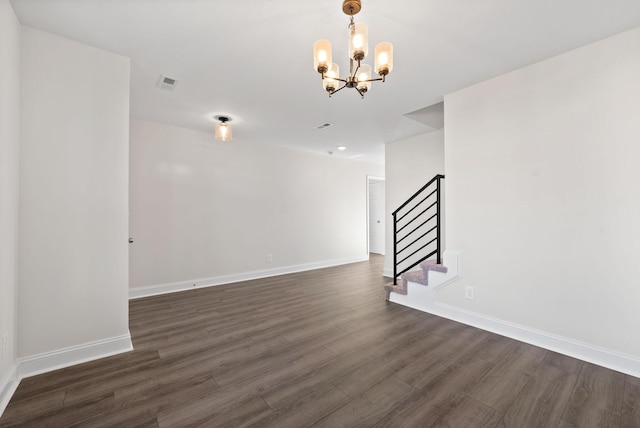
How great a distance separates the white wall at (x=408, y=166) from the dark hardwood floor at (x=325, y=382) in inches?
94.4

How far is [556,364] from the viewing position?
2127mm

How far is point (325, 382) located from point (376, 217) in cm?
640

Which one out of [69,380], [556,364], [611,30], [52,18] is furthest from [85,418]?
[611,30]

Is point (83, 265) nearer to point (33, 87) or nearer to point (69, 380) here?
point (69, 380)

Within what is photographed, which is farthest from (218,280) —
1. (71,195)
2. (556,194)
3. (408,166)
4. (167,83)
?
(556,194)

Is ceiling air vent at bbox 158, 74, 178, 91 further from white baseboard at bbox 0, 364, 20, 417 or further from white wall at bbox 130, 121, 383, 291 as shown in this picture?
white baseboard at bbox 0, 364, 20, 417

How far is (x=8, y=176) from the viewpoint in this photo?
176 centimetres

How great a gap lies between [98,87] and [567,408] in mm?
4246

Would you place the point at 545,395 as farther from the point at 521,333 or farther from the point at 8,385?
the point at 8,385

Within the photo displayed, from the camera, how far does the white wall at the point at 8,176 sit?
1.66 m

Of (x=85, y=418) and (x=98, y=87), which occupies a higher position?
(x=98, y=87)

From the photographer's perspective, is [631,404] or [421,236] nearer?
[631,404]

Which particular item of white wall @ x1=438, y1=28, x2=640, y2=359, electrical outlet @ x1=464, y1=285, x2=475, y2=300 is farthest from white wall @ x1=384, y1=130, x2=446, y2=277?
electrical outlet @ x1=464, y1=285, x2=475, y2=300

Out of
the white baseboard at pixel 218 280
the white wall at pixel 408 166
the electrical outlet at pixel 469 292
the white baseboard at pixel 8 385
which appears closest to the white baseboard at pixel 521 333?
the electrical outlet at pixel 469 292
